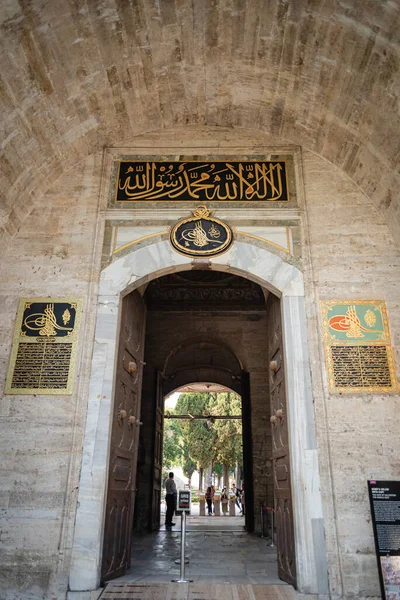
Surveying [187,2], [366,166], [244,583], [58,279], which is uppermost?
[187,2]

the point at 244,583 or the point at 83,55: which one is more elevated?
the point at 83,55

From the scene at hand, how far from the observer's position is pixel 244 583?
3.83 metres

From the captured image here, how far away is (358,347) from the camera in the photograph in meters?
4.39

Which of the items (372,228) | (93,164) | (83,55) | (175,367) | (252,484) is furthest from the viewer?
(175,367)

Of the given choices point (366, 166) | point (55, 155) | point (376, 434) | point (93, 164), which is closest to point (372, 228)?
point (366, 166)

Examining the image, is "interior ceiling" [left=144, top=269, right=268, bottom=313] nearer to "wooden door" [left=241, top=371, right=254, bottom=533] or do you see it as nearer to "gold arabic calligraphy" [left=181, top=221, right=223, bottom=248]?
"wooden door" [left=241, top=371, right=254, bottom=533]

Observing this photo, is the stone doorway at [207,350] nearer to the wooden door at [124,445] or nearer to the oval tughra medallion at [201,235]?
the wooden door at [124,445]

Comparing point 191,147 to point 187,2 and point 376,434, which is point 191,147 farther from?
point 376,434

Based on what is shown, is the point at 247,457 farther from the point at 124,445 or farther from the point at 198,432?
the point at 198,432

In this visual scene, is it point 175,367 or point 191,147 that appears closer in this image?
point 191,147

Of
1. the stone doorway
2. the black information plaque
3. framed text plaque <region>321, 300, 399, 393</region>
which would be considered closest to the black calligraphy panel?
framed text plaque <region>321, 300, 399, 393</region>

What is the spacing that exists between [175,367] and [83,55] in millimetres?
6895

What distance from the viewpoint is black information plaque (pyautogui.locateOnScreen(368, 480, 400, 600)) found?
3449mm

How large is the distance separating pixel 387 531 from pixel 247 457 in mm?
4373
